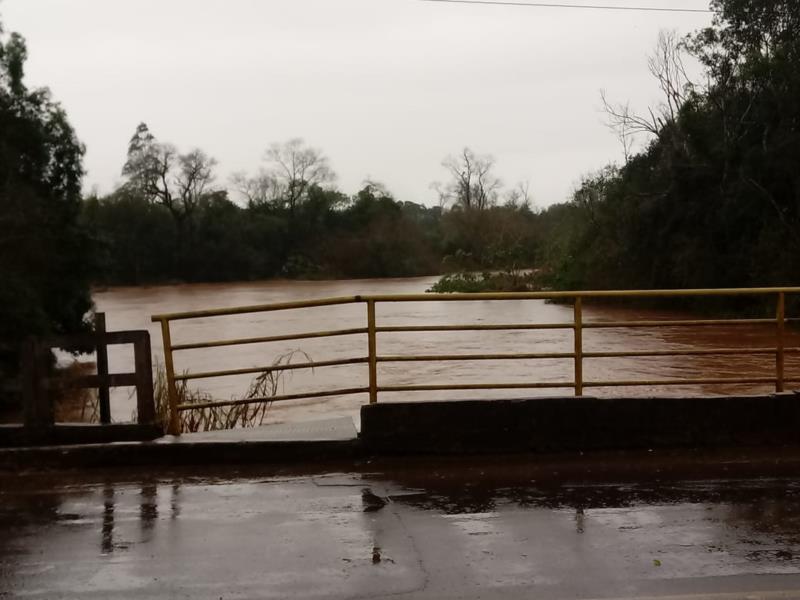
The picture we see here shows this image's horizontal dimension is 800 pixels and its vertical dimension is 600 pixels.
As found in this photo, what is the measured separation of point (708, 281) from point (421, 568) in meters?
35.2

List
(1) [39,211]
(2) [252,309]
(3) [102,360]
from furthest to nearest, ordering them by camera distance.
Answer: (1) [39,211]
(3) [102,360]
(2) [252,309]

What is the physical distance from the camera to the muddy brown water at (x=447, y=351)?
17828 millimetres

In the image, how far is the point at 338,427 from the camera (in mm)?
7969

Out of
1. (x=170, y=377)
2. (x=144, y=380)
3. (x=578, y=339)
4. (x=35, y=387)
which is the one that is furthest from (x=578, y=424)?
(x=35, y=387)

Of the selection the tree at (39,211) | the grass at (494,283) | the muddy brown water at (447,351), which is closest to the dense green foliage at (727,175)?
the muddy brown water at (447,351)

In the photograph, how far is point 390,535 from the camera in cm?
540

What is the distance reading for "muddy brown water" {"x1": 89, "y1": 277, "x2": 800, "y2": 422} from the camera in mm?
17828

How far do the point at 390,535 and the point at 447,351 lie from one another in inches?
799

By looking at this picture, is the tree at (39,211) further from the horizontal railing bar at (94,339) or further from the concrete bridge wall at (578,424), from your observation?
→ the concrete bridge wall at (578,424)

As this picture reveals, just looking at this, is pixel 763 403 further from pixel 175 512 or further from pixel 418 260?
pixel 418 260

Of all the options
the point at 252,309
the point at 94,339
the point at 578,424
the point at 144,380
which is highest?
the point at 252,309

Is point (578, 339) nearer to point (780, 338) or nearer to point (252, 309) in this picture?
point (780, 338)

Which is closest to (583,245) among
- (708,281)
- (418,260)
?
(708,281)

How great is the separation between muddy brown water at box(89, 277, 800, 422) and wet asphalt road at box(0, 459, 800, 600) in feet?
27.0
